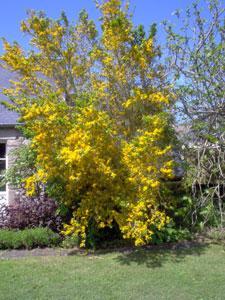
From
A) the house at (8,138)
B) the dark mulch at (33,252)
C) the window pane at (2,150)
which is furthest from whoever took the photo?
the window pane at (2,150)

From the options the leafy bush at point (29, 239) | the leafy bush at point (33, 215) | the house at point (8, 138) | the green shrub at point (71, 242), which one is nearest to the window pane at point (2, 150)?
the house at point (8, 138)

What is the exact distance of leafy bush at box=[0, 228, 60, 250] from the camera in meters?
8.08

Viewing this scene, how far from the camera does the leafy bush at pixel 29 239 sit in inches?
318

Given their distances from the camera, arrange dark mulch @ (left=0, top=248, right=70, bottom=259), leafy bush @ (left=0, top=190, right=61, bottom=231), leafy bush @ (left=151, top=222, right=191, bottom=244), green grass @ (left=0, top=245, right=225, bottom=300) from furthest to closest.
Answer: leafy bush @ (left=0, top=190, right=61, bottom=231)
leafy bush @ (left=151, top=222, right=191, bottom=244)
dark mulch @ (left=0, top=248, right=70, bottom=259)
green grass @ (left=0, top=245, right=225, bottom=300)

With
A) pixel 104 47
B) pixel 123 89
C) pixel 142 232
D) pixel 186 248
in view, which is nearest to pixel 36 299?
pixel 142 232

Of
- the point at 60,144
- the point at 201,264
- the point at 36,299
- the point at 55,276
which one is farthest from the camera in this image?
the point at 60,144

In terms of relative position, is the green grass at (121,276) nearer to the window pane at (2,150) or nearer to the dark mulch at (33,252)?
the dark mulch at (33,252)

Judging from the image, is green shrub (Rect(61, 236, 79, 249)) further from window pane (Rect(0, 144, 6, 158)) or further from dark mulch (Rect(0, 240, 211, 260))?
window pane (Rect(0, 144, 6, 158))

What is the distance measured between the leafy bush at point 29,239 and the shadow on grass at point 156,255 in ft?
4.76

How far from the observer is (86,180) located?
7457 millimetres

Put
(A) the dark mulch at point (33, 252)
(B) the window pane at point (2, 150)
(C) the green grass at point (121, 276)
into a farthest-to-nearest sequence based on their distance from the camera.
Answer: (B) the window pane at point (2, 150) → (A) the dark mulch at point (33, 252) → (C) the green grass at point (121, 276)

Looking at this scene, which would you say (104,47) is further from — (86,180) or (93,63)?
(86,180)

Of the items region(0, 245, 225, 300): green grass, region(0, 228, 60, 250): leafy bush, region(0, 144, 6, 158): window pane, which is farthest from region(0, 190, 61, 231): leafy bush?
region(0, 144, 6, 158): window pane

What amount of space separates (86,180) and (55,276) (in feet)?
5.74
